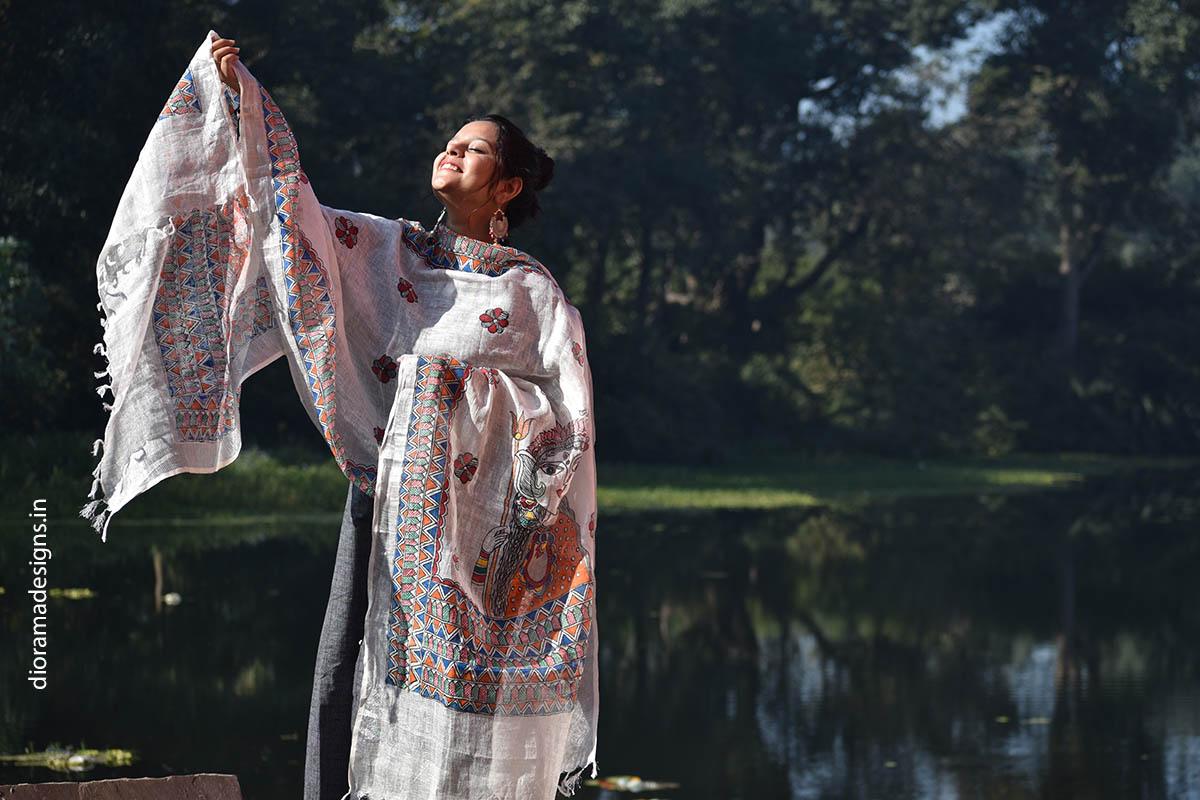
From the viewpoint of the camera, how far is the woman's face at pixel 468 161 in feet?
10.5

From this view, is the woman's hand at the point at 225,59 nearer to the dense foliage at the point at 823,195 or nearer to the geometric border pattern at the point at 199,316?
the geometric border pattern at the point at 199,316

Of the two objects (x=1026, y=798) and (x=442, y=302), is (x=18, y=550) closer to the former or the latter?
(x=1026, y=798)

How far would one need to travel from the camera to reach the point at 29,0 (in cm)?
1327

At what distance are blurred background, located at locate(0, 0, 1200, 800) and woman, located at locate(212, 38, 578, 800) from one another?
2.58 metres

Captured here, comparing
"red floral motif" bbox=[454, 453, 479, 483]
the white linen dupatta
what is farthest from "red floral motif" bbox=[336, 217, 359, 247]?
"red floral motif" bbox=[454, 453, 479, 483]

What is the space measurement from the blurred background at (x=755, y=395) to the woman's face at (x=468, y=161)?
9.34 ft

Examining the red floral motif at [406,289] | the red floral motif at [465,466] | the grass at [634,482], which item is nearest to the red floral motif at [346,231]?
the red floral motif at [406,289]

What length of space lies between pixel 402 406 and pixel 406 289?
23 cm

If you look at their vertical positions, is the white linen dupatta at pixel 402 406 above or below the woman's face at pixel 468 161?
below

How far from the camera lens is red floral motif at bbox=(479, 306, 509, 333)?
3.19 meters

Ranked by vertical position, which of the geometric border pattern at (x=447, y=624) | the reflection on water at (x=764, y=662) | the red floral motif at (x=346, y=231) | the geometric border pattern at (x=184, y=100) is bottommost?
the reflection on water at (x=764, y=662)

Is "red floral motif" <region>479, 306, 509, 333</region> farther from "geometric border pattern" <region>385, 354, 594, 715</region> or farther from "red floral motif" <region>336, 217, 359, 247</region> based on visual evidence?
"red floral motif" <region>336, 217, 359, 247</region>

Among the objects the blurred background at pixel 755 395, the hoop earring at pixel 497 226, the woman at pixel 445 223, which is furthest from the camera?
the blurred background at pixel 755 395

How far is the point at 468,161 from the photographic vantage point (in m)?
3.20
